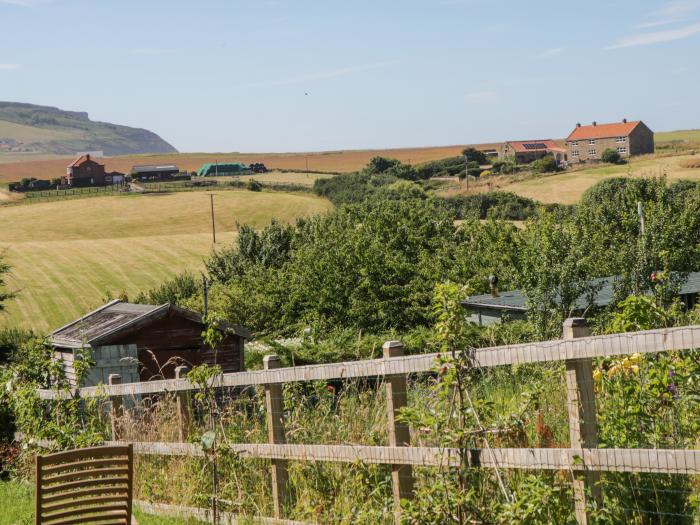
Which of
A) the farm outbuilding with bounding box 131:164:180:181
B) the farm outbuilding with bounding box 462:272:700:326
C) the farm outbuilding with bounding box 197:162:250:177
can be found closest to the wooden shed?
the farm outbuilding with bounding box 462:272:700:326

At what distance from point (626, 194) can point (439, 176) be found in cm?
9040

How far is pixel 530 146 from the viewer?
520 feet

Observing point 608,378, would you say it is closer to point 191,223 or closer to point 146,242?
point 146,242

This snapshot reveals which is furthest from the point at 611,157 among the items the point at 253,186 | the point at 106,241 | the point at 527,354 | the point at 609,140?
the point at 527,354

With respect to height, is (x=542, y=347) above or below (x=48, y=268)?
above

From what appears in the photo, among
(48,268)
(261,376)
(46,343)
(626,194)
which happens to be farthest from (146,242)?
(261,376)

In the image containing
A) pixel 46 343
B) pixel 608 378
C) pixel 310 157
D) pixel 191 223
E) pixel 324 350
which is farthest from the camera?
pixel 310 157

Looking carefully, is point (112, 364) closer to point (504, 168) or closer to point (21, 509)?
point (21, 509)

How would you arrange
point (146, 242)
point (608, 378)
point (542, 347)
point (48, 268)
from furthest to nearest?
point (146, 242) → point (48, 268) → point (608, 378) → point (542, 347)

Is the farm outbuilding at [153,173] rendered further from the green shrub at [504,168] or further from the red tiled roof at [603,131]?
the red tiled roof at [603,131]

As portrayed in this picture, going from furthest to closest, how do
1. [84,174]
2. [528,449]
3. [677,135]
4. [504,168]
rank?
[677,135] < [84,174] < [504,168] < [528,449]

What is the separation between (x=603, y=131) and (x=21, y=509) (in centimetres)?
14790

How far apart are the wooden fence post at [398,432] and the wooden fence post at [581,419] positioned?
1.19 m

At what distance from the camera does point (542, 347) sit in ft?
15.8
